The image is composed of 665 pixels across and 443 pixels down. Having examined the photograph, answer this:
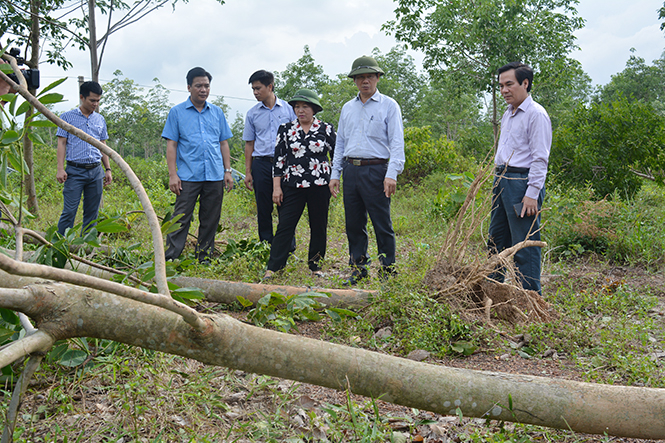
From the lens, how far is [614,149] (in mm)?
5531

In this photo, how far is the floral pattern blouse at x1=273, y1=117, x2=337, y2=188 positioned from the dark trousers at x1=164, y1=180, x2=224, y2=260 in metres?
0.76

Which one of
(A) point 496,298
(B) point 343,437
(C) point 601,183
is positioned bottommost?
(B) point 343,437

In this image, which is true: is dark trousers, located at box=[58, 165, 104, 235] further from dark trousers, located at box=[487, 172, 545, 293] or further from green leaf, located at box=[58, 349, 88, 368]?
dark trousers, located at box=[487, 172, 545, 293]

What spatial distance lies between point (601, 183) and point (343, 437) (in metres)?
5.16

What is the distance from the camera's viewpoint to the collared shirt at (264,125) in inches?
188

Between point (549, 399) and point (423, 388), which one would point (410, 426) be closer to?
point (423, 388)

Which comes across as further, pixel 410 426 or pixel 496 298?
pixel 496 298

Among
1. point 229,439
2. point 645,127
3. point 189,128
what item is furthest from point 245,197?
point 229,439

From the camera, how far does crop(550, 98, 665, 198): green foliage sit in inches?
214

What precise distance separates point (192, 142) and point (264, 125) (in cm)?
74

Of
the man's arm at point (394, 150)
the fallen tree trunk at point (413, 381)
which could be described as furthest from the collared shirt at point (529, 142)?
the fallen tree trunk at point (413, 381)

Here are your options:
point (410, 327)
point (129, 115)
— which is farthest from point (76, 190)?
point (129, 115)

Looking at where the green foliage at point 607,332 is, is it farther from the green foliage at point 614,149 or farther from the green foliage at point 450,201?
Answer: the green foliage at point 450,201

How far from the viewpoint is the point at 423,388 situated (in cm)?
164
